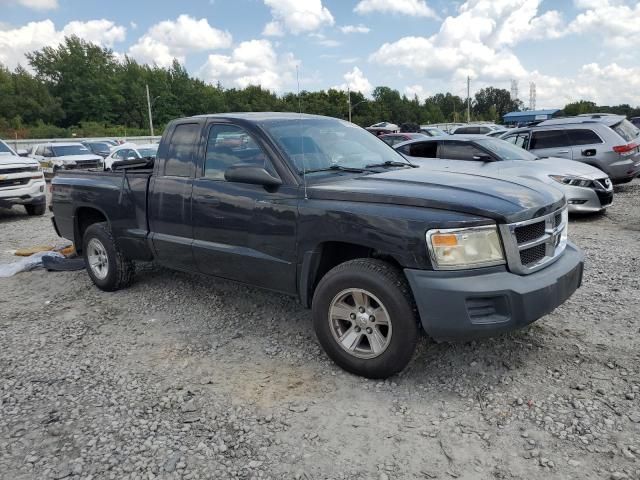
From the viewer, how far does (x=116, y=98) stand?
7050 cm

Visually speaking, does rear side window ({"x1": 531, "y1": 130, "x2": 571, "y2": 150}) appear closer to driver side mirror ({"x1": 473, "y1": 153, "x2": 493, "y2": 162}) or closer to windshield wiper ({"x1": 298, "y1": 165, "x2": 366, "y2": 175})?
driver side mirror ({"x1": 473, "y1": 153, "x2": 493, "y2": 162})

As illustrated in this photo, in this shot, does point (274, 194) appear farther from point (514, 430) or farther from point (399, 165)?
point (514, 430)

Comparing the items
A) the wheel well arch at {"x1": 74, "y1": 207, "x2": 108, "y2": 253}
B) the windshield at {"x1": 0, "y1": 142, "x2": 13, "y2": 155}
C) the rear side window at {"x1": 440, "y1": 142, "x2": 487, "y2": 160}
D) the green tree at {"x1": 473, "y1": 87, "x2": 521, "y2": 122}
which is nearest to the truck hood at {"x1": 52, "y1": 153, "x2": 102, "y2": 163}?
the windshield at {"x1": 0, "y1": 142, "x2": 13, "y2": 155}

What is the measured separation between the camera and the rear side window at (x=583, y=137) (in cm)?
1126

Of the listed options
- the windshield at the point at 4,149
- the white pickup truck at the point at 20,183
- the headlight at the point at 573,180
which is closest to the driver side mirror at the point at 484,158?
the headlight at the point at 573,180

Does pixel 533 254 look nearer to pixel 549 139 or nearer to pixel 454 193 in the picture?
pixel 454 193

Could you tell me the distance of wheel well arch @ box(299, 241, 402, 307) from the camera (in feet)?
12.1

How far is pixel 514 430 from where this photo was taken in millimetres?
2936

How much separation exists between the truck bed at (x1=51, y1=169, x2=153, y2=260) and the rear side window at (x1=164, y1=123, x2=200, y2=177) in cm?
36

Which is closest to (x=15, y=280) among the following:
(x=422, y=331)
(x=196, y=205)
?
(x=196, y=205)

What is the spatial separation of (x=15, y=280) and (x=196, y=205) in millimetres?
3419

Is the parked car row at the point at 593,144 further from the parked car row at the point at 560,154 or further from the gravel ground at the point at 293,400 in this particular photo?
the gravel ground at the point at 293,400

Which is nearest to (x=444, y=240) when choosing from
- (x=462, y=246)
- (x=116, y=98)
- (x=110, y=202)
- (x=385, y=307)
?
(x=462, y=246)

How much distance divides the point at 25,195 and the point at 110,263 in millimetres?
6809
